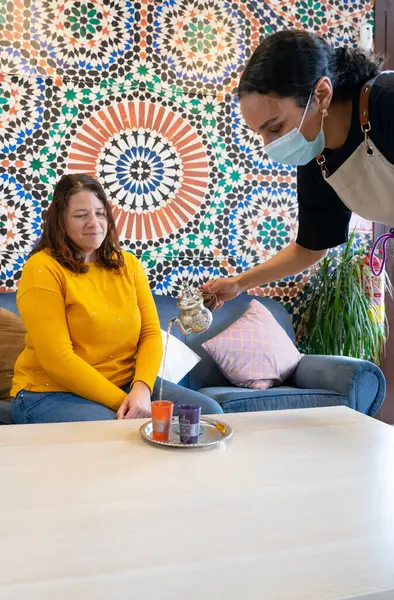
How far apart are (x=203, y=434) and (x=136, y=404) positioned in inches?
18.5

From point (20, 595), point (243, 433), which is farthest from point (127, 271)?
point (20, 595)

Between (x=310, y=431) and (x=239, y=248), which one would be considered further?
(x=239, y=248)

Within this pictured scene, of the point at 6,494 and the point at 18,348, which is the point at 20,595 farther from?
the point at 18,348

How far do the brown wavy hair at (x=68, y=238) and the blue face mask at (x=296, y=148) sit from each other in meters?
0.82

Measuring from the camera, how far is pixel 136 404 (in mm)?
1927

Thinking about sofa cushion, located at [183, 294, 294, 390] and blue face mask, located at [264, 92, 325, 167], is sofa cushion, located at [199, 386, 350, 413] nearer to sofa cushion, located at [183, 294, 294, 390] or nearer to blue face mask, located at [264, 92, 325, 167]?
sofa cushion, located at [183, 294, 294, 390]

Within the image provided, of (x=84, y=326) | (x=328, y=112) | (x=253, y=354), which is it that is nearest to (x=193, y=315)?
(x=84, y=326)

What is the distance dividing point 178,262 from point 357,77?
2.06 metres

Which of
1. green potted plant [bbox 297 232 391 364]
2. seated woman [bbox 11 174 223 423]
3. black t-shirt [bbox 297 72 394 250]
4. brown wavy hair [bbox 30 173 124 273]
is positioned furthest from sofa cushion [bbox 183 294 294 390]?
black t-shirt [bbox 297 72 394 250]

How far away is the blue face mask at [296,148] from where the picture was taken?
1.57 meters

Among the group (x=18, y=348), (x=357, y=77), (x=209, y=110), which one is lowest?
(x=18, y=348)

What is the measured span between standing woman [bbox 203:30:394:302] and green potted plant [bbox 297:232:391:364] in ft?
5.44

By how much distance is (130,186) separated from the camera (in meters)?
3.35

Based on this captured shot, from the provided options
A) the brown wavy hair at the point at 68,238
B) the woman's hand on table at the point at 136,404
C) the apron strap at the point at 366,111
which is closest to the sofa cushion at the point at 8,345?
the brown wavy hair at the point at 68,238
